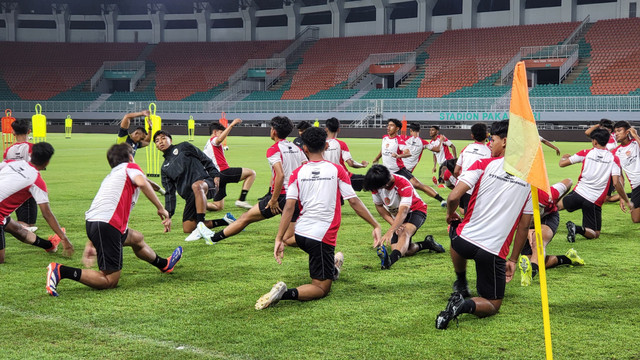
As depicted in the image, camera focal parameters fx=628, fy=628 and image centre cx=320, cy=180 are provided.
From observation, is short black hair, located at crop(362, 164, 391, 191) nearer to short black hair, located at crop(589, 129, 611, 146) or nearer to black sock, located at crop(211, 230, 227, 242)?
black sock, located at crop(211, 230, 227, 242)

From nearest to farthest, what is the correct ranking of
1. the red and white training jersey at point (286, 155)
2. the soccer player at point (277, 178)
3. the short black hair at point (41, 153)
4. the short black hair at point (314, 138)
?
the short black hair at point (314, 138) → the short black hair at point (41, 153) → the soccer player at point (277, 178) → the red and white training jersey at point (286, 155)

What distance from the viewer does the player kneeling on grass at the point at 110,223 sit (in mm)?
6094

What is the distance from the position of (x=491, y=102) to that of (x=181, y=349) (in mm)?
38536

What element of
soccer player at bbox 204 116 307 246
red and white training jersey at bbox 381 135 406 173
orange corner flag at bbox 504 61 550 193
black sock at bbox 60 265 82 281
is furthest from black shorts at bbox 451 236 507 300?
red and white training jersey at bbox 381 135 406 173

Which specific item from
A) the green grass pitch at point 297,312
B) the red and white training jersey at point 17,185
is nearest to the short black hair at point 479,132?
the green grass pitch at point 297,312

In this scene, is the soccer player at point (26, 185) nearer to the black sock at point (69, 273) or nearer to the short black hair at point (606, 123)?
the black sock at point (69, 273)

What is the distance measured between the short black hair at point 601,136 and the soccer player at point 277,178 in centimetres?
434

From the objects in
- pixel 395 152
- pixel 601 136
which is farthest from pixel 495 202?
pixel 395 152

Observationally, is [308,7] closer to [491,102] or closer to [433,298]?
[491,102]

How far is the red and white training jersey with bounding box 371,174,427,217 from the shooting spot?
7.57 m

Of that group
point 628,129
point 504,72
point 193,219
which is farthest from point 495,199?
point 504,72

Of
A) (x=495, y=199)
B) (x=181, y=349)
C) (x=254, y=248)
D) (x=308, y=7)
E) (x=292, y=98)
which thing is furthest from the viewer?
(x=308, y=7)

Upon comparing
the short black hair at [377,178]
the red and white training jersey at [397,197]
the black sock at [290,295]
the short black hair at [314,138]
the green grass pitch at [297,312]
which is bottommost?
the green grass pitch at [297,312]

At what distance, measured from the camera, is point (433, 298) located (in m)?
6.12
